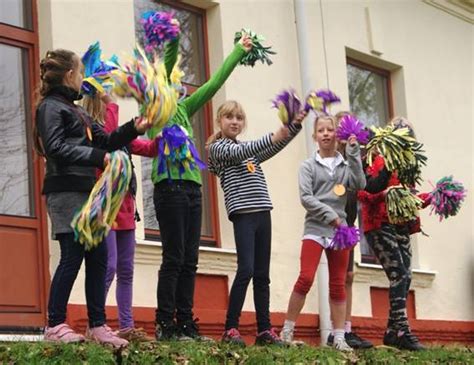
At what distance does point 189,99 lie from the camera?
834 centimetres

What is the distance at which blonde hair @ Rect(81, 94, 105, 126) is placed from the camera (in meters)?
7.67

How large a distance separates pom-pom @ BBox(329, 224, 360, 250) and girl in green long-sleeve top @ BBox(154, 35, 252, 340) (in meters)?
1.15

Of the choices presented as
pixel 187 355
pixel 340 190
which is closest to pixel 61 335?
pixel 187 355

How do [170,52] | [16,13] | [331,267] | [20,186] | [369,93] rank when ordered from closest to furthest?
[170,52] < [331,267] < [20,186] < [16,13] < [369,93]

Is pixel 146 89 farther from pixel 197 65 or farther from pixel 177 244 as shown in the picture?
pixel 197 65

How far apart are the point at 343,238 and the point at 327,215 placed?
214mm

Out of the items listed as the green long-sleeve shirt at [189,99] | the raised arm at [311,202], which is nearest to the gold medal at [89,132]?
the green long-sleeve shirt at [189,99]

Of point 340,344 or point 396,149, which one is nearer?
point 340,344

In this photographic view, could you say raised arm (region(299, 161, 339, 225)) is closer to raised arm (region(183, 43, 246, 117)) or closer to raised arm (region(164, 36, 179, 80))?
raised arm (region(183, 43, 246, 117))

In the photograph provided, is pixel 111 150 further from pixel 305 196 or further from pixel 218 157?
pixel 305 196

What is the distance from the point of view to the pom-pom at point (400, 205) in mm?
9211

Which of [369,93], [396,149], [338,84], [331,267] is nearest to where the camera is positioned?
[331,267]

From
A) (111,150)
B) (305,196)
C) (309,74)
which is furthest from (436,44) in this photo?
(111,150)

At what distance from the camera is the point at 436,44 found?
14.5m
